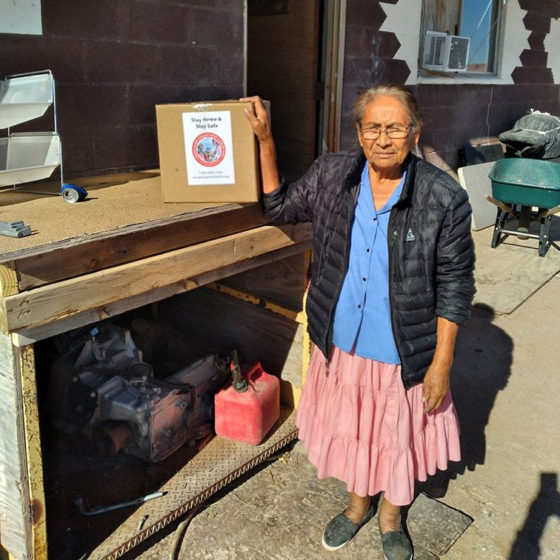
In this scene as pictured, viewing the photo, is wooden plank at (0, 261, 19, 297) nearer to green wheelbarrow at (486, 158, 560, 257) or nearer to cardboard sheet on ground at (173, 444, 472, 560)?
cardboard sheet on ground at (173, 444, 472, 560)

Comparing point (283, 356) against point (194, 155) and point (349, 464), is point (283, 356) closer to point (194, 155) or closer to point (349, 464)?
→ point (349, 464)

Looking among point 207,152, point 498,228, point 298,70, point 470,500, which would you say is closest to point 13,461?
point 207,152

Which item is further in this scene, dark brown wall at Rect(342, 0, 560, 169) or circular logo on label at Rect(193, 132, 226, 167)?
dark brown wall at Rect(342, 0, 560, 169)

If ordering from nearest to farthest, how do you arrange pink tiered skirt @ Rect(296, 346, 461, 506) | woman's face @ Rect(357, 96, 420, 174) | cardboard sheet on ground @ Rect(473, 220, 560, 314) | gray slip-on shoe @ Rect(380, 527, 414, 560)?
woman's face @ Rect(357, 96, 420, 174) < pink tiered skirt @ Rect(296, 346, 461, 506) < gray slip-on shoe @ Rect(380, 527, 414, 560) < cardboard sheet on ground @ Rect(473, 220, 560, 314)

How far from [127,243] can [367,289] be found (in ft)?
3.06

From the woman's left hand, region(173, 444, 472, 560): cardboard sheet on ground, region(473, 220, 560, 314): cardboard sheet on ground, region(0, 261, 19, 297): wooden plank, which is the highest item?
region(0, 261, 19, 297): wooden plank

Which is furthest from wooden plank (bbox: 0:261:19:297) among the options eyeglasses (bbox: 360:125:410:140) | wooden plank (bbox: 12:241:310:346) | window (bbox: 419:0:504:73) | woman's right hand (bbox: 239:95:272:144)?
window (bbox: 419:0:504:73)

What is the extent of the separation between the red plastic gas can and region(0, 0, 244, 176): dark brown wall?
4.53 feet

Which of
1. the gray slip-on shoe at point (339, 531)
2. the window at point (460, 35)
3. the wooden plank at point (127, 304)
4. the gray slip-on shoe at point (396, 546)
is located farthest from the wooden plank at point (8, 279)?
the window at point (460, 35)

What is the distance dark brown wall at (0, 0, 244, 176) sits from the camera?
2945 millimetres

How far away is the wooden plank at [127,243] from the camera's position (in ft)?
6.38

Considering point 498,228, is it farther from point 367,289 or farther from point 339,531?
point 367,289

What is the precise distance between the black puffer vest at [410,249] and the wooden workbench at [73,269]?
13.8 inches

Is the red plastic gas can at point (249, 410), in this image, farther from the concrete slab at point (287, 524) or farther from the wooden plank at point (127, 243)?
the wooden plank at point (127, 243)
